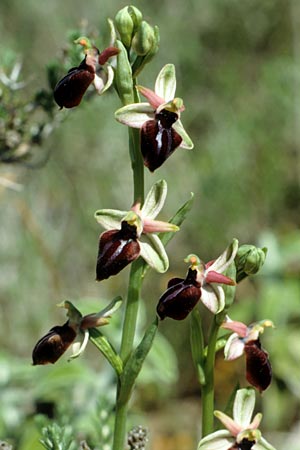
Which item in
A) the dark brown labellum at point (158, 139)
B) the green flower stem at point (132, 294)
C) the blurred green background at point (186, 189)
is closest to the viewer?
the dark brown labellum at point (158, 139)

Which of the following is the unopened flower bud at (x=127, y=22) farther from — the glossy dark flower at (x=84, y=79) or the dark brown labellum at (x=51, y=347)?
the dark brown labellum at (x=51, y=347)

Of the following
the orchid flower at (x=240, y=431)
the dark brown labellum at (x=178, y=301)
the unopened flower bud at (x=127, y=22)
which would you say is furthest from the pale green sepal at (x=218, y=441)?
the unopened flower bud at (x=127, y=22)

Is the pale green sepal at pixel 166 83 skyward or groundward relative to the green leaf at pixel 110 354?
skyward

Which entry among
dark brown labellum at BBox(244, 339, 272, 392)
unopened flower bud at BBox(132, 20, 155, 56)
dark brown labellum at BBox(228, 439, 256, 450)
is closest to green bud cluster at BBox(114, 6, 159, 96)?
unopened flower bud at BBox(132, 20, 155, 56)

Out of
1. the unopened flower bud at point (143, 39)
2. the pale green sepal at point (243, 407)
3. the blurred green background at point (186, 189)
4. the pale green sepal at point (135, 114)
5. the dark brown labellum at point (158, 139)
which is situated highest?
the blurred green background at point (186, 189)

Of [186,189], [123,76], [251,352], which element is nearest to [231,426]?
[251,352]

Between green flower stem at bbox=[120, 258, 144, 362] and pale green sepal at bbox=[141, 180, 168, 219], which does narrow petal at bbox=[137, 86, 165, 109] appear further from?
green flower stem at bbox=[120, 258, 144, 362]
